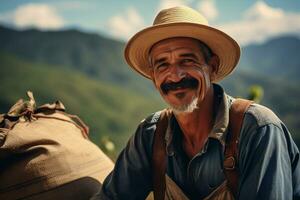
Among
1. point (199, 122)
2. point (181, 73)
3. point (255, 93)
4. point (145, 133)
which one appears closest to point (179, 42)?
point (181, 73)

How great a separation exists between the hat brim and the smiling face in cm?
8

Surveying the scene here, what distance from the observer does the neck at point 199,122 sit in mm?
3457

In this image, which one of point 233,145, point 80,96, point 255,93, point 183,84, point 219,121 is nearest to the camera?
point 233,145

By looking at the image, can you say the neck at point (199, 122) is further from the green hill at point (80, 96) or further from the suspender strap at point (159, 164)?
the green hill at point (80, 96)

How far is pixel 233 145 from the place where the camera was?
3.02 m

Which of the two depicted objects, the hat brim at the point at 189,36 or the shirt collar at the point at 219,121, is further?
the hat brim at the point at 189,36

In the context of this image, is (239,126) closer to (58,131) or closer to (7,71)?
(58,131)

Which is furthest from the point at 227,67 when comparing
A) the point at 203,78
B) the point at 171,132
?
the point at 171,132

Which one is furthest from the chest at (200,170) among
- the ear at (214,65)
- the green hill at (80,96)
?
the green hill at (80,96)

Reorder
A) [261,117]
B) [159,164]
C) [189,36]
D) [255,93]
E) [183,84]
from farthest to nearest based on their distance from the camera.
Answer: [255,93], [159,164], [189,36], [183,84], [261,117]

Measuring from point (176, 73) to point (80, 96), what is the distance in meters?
159

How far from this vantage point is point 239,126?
306cm

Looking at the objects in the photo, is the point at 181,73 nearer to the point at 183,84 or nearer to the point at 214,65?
the point at 183,84

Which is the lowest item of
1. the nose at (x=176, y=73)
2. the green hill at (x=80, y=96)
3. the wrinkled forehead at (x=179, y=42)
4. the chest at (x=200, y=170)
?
the green hill at (x=80, y=96)
